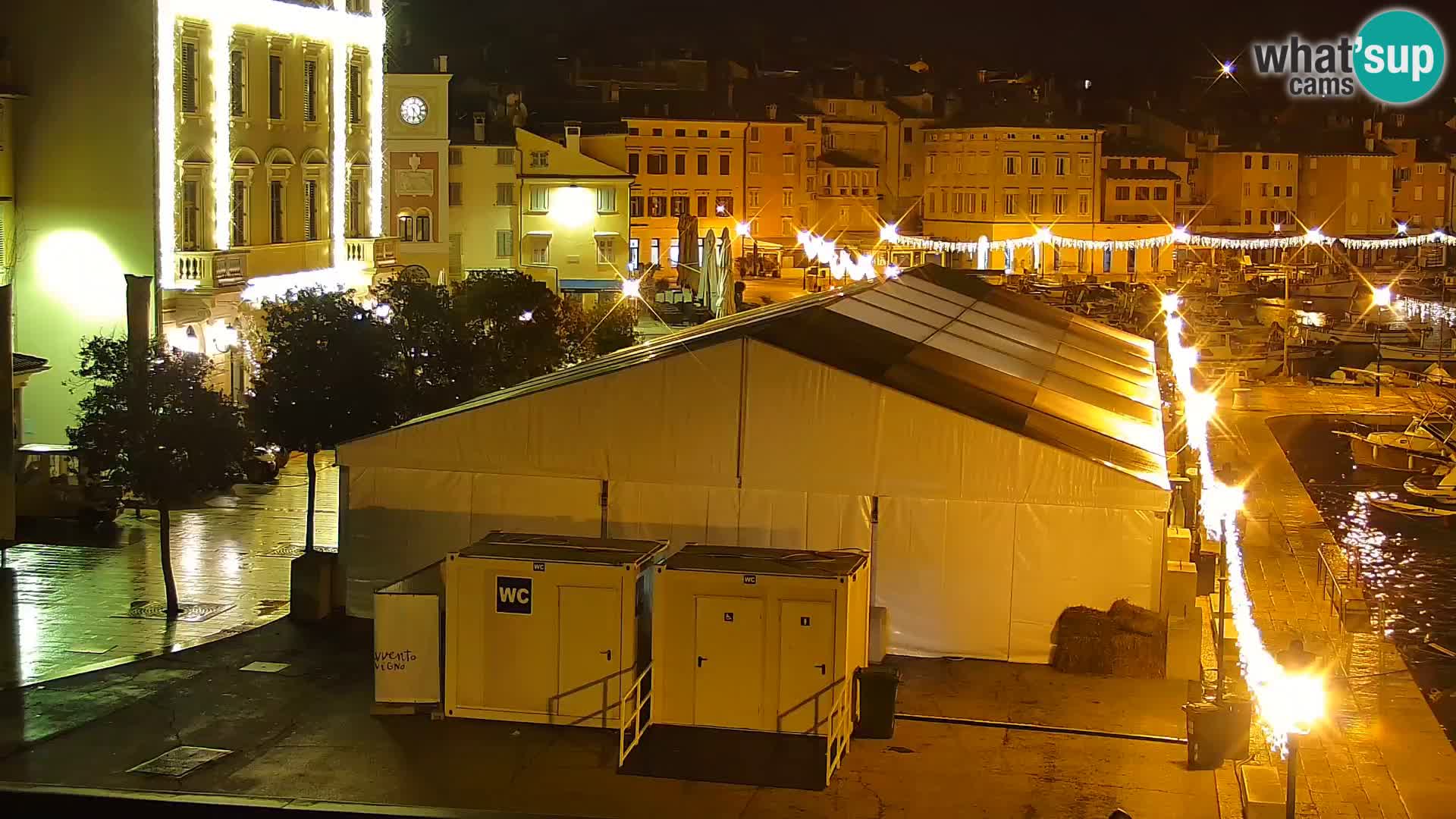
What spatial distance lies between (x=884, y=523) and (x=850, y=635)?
135 inches

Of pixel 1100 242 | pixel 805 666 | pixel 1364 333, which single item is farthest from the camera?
pixel 1100 242

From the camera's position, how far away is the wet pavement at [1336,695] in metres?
15.6

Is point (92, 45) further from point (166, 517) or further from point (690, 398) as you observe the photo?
point (690, 398)

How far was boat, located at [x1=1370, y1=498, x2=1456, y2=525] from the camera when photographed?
112 feet

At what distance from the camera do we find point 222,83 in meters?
37.8

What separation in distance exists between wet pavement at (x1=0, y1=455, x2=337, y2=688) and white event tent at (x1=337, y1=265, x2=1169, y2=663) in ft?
8.25

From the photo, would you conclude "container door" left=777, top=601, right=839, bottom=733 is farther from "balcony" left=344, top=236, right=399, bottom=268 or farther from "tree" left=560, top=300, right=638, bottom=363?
"balcony" left=344, top=236, right=399, bottom=268

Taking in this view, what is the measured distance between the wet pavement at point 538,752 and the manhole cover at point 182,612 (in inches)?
133

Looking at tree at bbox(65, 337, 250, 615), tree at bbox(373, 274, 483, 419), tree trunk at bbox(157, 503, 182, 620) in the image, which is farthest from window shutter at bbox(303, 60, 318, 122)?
tree trunk at bbox(157, 503, 182, 620)

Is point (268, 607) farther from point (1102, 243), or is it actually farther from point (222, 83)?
point (1102, 243)

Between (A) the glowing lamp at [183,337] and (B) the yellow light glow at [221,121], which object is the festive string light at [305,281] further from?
(A) the glowing lamp at [183,337]

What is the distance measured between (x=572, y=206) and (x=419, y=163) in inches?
432

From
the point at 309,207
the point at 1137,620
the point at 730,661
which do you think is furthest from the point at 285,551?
the point at 309,207

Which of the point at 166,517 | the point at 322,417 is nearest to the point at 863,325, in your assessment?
the point at 322,417
